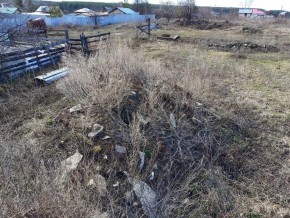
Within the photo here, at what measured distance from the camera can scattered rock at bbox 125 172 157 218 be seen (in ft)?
10.3

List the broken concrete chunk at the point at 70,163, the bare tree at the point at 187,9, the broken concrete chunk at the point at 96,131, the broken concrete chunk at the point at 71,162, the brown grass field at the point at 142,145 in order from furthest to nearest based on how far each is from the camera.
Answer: the bare tree at the point at 187,9 < the broken concrete chunk at the point at 96,131 < the broken concrete chunk at the point at 71,162 < the broken concrete chunk at the point at 70,163 < the brown grass field at the point at 142,145

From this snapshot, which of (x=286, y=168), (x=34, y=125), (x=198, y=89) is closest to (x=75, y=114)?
→ (x=34, y=125)

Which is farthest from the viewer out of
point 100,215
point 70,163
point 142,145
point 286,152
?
point 286,152

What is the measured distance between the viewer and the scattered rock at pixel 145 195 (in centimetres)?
314

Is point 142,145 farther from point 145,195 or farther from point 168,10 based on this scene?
point 168,10

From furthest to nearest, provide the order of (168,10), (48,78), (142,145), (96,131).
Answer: (168,10), (48,78), (96,131), (142,145)

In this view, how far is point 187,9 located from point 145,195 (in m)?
30.0

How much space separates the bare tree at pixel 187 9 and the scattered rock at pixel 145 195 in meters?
27.2

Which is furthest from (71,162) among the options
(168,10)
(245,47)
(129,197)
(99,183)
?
(168,10)

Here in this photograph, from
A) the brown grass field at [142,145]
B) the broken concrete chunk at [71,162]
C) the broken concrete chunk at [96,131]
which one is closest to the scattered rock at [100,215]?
the brown grass field at [142,145]

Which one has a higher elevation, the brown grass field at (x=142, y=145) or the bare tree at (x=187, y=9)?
the bare tree at (x=187, y=9)

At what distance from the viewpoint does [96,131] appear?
415 cm

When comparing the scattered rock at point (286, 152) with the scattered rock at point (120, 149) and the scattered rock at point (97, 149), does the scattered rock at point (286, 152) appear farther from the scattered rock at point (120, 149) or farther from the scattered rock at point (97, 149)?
the scattered rock at point (97, 149)

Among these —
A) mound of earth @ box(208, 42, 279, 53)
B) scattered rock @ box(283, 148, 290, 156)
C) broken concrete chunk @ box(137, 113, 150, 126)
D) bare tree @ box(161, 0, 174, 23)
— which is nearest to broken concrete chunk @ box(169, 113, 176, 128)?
A: broken concrete chunk @ box(137, 113, 150, 126)
